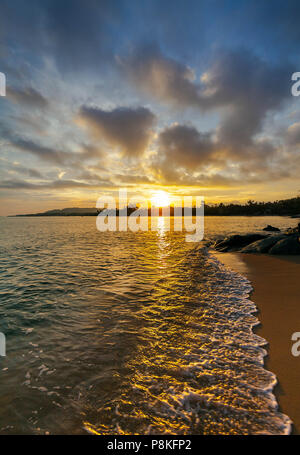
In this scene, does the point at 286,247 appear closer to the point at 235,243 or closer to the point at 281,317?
the point at 235,243

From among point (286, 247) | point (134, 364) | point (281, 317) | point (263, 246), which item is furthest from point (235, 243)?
point (134, 364)

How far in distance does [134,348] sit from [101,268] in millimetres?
7234

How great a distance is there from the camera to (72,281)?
347 inches

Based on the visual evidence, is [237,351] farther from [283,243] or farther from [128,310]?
[283,243]

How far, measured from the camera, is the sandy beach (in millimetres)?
3005

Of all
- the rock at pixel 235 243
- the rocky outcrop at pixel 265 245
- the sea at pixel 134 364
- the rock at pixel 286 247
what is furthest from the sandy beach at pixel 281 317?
the rock at pixel 235 243

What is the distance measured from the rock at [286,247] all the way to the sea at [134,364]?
884 centimetres

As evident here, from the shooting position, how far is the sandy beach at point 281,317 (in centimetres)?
301

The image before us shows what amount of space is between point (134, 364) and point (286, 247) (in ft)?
47.7

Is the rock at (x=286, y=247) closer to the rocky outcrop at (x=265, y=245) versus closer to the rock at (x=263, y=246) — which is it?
the rocky outcrop at (x=265, y=245)

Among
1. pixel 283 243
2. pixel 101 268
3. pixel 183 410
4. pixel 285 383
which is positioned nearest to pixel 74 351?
pixel 183 410

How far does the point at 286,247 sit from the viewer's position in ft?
46.9

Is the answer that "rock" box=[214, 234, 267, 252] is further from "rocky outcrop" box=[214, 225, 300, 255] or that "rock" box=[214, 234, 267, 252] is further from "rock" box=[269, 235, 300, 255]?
"rock" box=[269, 235, 300, 255]

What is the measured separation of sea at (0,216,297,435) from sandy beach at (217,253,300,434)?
0.54 feet
